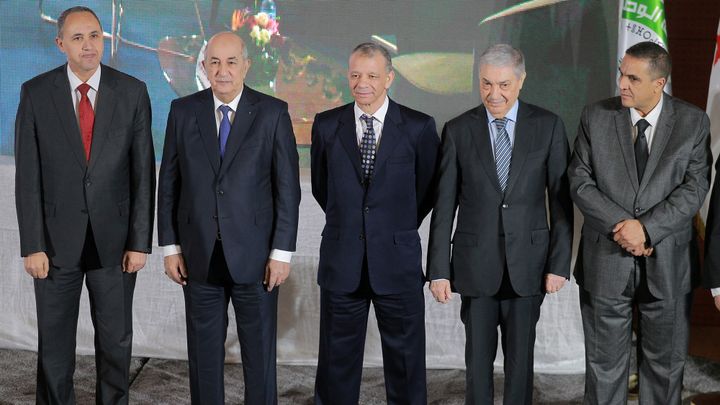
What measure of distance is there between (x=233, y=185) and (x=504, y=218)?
878 millimetres

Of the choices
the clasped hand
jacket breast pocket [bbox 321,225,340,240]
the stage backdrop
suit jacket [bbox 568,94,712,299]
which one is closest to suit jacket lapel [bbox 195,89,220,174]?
jacket breast pocket [bbox 321,225,340,240]

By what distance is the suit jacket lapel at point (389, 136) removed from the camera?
10.2ft

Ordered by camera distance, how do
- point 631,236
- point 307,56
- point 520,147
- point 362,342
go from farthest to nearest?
point 307,56 → point 362,342 → point 520,147 → point 631,236

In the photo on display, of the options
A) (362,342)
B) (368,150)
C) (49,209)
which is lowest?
(362,342)

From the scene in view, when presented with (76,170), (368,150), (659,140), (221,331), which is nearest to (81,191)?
(76,170)

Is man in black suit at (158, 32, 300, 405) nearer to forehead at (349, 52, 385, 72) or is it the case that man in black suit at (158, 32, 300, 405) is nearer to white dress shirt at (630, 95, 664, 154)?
forehead at (349, 52, 385, 72)

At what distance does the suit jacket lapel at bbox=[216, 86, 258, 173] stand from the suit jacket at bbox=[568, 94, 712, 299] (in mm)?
1058

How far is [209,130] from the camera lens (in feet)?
10.1

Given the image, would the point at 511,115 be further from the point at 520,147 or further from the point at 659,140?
the point at 659,140

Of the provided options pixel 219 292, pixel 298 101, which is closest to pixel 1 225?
pixel 298 101

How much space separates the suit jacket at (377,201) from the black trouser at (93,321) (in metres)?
0.73

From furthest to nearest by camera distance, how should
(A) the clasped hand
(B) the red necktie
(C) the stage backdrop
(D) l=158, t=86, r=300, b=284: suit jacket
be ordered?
(C) the stage backdrop → (B) the red necktie → (D) l=158, t=86, r=300, b=284: suit jacket → (A) the clasped hand

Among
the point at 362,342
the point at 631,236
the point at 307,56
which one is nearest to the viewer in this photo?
the point at 631,236

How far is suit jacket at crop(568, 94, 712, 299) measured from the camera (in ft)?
9.87
